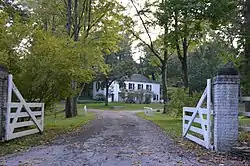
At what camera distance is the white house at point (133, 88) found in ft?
177

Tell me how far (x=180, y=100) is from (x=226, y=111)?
9.83 metres

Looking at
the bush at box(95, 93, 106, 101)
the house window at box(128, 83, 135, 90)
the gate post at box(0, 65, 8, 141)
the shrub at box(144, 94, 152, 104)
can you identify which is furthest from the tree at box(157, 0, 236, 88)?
the house window at box(128, 83, 135, 90)

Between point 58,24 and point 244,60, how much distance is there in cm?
1553

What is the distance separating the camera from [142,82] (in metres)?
58.4

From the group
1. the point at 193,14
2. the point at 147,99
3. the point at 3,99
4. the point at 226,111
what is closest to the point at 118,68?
the point at 147,99

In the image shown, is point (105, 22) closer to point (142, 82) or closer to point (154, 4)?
point (154, 4)

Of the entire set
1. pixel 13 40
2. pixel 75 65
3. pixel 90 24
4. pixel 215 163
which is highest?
pixel 90 24

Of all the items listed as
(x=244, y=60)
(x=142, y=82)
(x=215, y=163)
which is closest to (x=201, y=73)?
(x=142, y=82)

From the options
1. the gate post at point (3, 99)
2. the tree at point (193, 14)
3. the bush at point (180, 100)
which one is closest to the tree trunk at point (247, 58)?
the tree at point (193, 14)

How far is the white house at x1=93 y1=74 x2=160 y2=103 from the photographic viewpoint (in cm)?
5406

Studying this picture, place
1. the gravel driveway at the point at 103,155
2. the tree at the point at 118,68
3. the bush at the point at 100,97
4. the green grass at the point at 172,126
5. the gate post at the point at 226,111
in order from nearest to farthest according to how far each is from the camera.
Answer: the gravel driveway at the point at 103,155, the gate post at the point at 226,111, the green grass at the point at 172,126, the tree at the point at 118,68, the bush at the point at 100,97

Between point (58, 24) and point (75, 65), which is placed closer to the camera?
point (75, 65)

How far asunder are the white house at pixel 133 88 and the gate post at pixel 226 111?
43.7 meters

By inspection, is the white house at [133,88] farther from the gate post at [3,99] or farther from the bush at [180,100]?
the gate post at [3,99]
